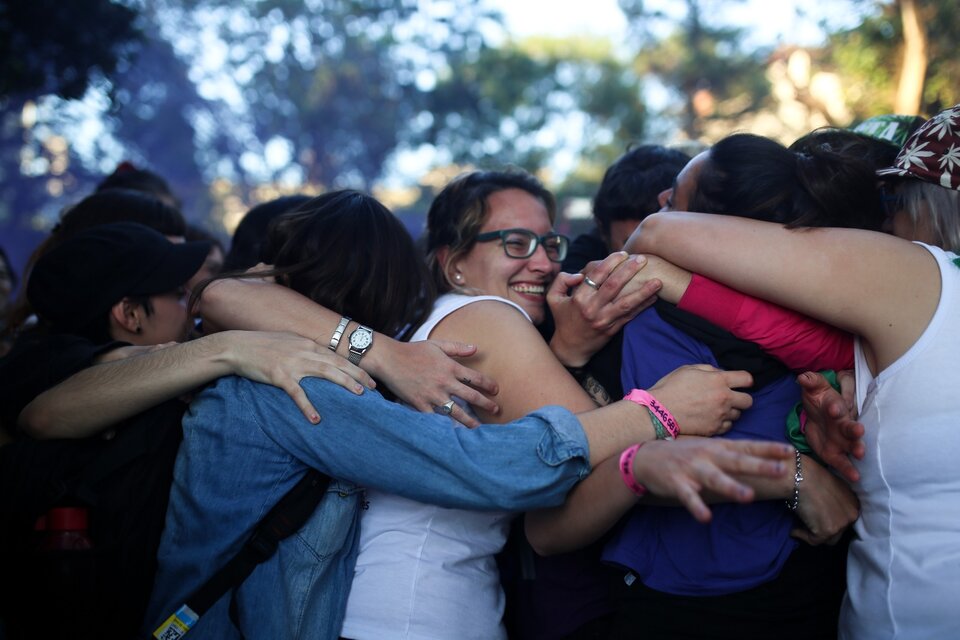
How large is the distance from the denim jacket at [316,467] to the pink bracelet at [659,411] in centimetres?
26

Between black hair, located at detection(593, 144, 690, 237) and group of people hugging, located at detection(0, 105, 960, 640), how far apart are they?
2.96ft

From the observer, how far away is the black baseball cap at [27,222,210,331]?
2844 millimetres

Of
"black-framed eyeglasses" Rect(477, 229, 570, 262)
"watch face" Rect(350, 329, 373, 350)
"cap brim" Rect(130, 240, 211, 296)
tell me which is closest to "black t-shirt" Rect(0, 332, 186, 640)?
"watch face" Rect(350, 329, 373, 350)

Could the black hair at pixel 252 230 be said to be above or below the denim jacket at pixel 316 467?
above

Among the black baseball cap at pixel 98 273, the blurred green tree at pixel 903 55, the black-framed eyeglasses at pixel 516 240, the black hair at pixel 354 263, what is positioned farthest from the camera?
the blurred green tree at pixel 903 55

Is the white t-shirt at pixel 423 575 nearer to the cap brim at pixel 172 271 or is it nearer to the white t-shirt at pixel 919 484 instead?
the white t-shirt at pixel 919 484

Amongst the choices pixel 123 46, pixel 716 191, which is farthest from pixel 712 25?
pixel 716 191

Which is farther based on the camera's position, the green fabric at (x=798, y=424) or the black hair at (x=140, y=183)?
the black hair at (x=140, y=183)

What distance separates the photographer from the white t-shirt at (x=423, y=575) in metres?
2.29

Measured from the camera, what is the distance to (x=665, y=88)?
96.8ft

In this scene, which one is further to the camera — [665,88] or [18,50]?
[665,88]

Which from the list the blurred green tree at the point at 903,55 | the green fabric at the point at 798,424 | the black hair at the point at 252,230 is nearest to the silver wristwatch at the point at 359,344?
the green fabric at the point at 798,424

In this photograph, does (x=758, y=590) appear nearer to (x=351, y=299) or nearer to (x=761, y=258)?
(x=761, y=258)

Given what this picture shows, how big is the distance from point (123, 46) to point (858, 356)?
655 centimetres
